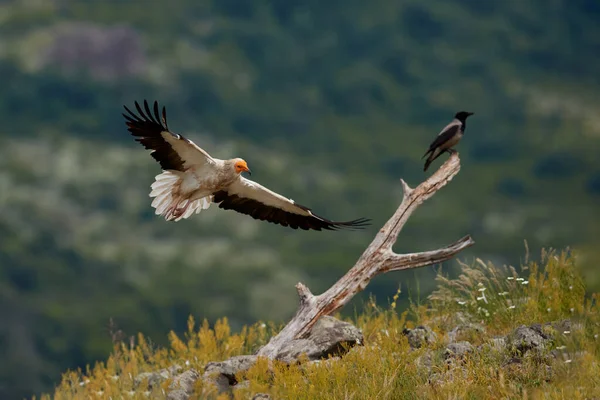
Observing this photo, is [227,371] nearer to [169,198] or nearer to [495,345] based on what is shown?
[495,345]

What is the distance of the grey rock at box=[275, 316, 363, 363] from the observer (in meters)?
9.73

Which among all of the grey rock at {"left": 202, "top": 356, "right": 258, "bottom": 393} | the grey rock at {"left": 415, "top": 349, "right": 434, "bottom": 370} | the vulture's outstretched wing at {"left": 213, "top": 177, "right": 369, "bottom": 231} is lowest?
the grey rock at {"left": 415, "top": 349, "right": 434, "bottom": 370}

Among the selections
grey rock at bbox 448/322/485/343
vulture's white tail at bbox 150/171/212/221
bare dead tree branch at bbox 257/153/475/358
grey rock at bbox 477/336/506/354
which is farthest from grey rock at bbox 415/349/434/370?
vulture's white tail at bbox 150/171/212/221

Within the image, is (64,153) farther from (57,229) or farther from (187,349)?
(187,349)

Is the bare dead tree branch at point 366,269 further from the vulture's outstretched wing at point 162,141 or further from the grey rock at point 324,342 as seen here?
→ the vulture's outstretched wing at point 162,141

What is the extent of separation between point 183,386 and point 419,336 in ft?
→ 8.40

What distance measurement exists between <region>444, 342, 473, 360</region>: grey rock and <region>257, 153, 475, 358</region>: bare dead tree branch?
127cm

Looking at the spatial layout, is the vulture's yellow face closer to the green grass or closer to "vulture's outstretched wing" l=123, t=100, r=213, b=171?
"vulture's outstretched wing" l=123, t=100, r=213, b=171

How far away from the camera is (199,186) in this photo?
11617 millimetres

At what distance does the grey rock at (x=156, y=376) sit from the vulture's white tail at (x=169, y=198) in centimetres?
195

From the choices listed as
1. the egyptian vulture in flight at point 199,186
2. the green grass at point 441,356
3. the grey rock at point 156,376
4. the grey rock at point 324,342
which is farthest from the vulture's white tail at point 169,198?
the grey rock at point 324,342

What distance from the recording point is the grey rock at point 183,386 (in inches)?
348

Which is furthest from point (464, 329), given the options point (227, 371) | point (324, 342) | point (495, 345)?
point (227, 371)

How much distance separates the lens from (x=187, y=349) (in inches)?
442
